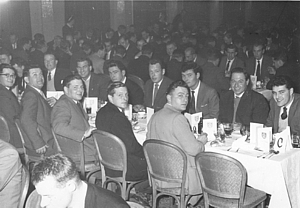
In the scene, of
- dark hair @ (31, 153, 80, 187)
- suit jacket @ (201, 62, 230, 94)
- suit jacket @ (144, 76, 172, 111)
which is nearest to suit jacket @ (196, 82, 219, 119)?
suit jacket @ (144, 76, 172, 111)

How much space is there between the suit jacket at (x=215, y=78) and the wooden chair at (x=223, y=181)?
3.37m

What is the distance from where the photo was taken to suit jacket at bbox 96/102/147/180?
153 inches

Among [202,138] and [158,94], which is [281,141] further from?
[158,94]

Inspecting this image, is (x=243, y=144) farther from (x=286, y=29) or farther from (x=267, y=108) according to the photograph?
(x=286, y=29)

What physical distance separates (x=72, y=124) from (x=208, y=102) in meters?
1.97

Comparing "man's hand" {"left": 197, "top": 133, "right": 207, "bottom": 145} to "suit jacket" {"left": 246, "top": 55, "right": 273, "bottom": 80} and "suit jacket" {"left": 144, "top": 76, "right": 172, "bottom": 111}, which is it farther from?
"suit jacket" {"left": 246, "top": 55, "right": 273, "bottom": 80}

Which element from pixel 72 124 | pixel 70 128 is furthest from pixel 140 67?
pixel 70 128

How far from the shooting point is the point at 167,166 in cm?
354

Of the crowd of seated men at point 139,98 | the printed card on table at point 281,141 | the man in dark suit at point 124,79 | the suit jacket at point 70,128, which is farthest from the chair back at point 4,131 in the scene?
the printed card on table at point 281,141

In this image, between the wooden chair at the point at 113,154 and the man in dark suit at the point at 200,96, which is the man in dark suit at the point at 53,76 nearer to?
the man in dark suit at the point at 200,96

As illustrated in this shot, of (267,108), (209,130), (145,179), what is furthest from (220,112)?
(145,179)

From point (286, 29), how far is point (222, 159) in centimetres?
1192

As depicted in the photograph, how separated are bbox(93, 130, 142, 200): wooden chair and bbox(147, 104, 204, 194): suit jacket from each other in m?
0.39

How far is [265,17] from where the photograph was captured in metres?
15.6
